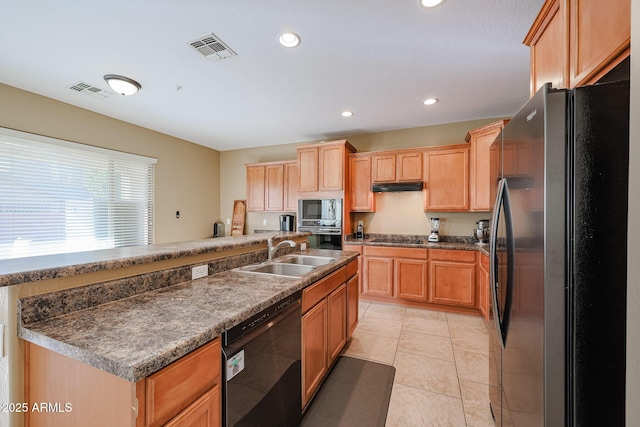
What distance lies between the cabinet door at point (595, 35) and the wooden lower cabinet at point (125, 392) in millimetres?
1695

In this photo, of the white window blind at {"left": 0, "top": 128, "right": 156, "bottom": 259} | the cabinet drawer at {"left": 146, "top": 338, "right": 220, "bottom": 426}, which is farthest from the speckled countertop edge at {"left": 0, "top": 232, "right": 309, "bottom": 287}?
the white window blind at {"left": 0, "top": 128, "right": 156, "bottom": 259}

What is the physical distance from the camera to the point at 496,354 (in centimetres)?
145

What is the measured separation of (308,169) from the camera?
4.25m

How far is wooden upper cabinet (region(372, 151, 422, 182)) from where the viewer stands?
3822 millimetres

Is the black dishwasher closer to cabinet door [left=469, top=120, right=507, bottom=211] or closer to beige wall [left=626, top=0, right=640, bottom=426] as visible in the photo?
beige wall [left=626, top=0, right=640, bottom=426]

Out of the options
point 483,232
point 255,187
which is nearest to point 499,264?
point 483,232

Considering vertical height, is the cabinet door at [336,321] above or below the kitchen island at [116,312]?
below

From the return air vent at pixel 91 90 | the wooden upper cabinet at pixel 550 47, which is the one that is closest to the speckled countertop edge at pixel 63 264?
the wooden upper cabinet at pixel 550 47

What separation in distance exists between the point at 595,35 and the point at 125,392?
197cm

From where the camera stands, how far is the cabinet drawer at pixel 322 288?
1.60m

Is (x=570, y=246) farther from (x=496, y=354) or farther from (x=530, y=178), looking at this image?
(x=496, y=354)

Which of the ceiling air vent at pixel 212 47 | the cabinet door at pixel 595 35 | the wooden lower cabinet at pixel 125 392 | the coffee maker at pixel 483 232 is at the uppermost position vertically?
the ceiling air vent at pixel 212 47

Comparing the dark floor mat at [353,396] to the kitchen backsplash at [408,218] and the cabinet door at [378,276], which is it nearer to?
the cabinet door at [378,276]

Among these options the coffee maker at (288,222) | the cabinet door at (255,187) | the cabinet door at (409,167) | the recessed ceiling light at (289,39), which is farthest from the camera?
the cabinet door at (255,187)
